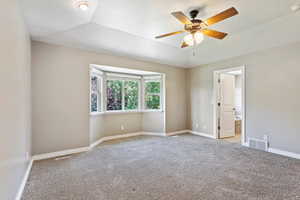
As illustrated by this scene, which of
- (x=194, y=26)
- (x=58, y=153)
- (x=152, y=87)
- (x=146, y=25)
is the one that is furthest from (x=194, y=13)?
(x=58, y=153)

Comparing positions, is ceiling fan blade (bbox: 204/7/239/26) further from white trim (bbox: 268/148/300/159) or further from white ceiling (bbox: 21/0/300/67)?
white trim (bbox: 268/148/300/159)

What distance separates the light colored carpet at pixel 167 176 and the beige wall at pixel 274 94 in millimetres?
543

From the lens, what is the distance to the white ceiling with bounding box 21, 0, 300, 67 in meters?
2.34

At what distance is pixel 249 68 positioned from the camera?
400 cm

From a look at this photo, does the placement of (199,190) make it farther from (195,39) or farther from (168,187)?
(195,39)

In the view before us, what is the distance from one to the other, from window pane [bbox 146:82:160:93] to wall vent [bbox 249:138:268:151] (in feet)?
10.1

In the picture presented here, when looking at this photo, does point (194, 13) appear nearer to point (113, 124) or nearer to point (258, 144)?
point (258, 144)

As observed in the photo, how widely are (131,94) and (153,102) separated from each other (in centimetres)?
82

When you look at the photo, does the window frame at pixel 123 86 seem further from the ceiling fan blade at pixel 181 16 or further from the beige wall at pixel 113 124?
the ceiling fan blade at pixel 181 16

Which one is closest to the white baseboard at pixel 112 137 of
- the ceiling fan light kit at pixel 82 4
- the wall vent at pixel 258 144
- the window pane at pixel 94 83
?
the window pane at pixel 94 83

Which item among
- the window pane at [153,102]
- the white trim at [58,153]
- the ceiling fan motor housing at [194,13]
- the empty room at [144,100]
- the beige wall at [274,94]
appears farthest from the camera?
the window pane at [153,102]

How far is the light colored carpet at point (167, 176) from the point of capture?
199 centimetres

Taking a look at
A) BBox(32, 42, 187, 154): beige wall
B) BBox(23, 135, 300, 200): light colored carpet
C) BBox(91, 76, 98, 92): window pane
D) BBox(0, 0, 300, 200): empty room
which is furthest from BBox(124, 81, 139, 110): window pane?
BBox(23, 135, 300, 200): light colored carpet

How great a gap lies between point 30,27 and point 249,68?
4.80 meters
